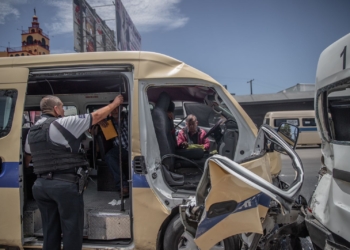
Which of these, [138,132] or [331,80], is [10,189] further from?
[331,80]

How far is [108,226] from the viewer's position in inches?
131

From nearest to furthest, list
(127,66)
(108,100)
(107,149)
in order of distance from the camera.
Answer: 1. (127,66)
2. (107,149)
3. (108,100)

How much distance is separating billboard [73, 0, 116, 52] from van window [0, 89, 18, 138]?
20.3 meters

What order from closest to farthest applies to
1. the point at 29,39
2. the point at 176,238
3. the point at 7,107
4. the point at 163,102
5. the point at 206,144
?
the point at 176,238, the point at 7,107, the point at 163,102, the point at 206,144, the point at 29,39

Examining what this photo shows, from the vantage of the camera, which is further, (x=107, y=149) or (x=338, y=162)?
(x=107, y=149)

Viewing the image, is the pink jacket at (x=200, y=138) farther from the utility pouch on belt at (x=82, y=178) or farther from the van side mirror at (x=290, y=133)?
the utility pouch on belt at (x=82, y=178)

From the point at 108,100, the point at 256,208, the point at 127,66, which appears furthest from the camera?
the point at 108,100

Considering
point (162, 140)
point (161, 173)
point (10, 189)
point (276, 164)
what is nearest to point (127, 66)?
point (162, 140)

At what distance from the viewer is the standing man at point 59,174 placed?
9.43 feet

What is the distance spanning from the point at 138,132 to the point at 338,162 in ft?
6.55

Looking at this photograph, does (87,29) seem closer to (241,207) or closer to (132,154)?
(132,154)

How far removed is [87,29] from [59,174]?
24.0 meters

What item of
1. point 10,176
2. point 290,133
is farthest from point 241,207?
Answer: point 10,176

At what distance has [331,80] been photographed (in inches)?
88.7
